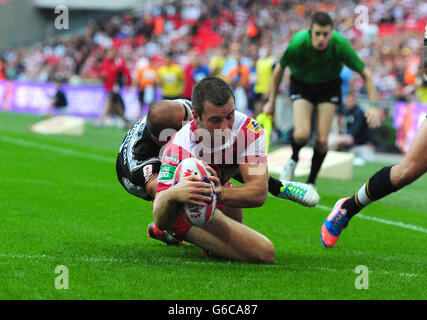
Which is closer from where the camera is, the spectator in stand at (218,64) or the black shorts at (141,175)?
the black shorts at (141,175)

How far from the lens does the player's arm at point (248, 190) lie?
5105 millimetres

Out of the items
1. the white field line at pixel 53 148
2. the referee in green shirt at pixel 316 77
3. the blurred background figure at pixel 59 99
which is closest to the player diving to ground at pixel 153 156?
the referee in green shirt at pixel 316 77

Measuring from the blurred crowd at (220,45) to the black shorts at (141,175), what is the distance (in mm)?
10754

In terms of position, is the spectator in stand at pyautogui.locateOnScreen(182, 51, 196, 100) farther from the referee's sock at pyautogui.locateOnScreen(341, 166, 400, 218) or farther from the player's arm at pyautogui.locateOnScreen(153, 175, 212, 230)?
the player's arm at pyautogui.locateOnScreen(153, 175, 212, 230)

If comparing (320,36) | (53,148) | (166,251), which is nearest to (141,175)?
(166,251)

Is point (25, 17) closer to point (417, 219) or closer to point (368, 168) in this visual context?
point (368, 168)

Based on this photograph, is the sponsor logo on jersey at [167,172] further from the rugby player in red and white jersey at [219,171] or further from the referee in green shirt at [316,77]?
the referee in green shirt at [316,77]

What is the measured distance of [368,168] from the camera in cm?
1433

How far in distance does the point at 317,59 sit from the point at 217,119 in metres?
4.34

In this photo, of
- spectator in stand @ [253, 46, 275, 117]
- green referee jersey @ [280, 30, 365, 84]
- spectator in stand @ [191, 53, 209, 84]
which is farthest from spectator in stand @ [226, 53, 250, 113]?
green referee jersey @ [280, 30, 365, 84]
